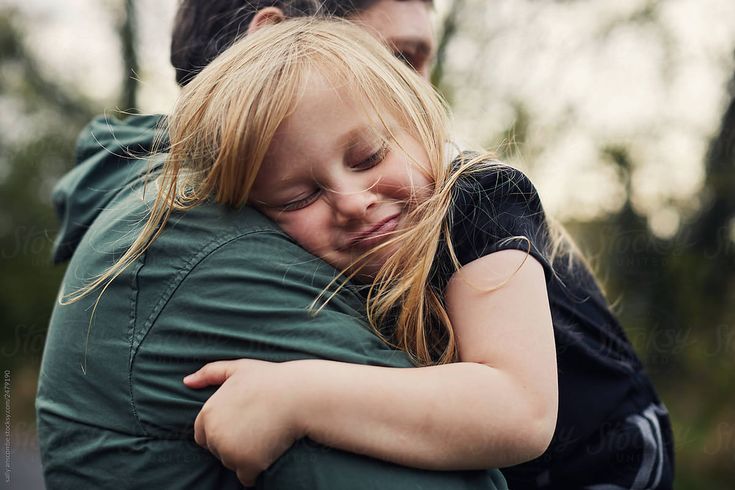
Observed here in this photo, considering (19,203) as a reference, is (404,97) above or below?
above

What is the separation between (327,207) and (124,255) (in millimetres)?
446

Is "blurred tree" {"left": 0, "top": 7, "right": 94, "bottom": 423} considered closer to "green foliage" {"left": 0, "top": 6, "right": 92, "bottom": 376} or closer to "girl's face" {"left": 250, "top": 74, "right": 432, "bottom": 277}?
"green foliage" {"left": 0, "top": 6, "right": 92, "bottom": 376}

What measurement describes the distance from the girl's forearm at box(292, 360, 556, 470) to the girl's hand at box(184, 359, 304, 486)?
3 cm

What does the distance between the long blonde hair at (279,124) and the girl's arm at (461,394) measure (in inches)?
4.2

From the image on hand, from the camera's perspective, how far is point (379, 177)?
5.22ft

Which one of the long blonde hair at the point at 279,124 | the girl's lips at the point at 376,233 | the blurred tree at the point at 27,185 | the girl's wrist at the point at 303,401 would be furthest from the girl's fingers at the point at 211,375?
the blurred tree at the point at 27,185

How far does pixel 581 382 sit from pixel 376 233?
2.41 ft

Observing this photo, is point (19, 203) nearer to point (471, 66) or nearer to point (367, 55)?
point (471, 66)

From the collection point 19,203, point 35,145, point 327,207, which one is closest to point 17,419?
point 19,203

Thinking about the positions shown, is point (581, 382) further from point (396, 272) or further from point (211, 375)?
point (211, 375)

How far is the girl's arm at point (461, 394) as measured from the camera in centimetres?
128

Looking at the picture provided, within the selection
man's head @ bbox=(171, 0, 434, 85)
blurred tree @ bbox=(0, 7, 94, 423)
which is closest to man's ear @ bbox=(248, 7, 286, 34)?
Answer: man's head @ bbox=(171, 0, 434, 85)

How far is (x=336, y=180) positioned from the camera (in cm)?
159

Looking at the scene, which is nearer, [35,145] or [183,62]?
[183,62]
